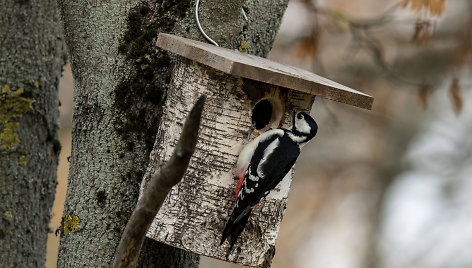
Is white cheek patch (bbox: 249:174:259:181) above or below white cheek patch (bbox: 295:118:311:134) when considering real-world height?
below

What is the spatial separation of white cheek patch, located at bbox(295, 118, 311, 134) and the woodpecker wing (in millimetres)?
70

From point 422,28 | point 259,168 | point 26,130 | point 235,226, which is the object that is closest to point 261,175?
point 259,168

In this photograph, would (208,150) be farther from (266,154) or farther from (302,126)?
(302,126)

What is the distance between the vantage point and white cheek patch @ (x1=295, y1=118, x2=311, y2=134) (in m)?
2.29

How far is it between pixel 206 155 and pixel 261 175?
0.68ft

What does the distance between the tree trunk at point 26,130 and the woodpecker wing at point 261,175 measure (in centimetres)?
88

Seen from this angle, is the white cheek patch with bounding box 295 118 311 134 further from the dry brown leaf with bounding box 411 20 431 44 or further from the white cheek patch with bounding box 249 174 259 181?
the dry brown leaf with bounding box 411 20 431 44

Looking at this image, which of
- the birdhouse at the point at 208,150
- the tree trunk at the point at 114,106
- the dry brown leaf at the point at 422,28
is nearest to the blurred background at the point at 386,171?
the dry brown leaf at the point at 422,28

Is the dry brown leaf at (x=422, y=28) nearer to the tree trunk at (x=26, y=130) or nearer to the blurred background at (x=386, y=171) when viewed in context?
the tree trunk at (x=26, y=130)

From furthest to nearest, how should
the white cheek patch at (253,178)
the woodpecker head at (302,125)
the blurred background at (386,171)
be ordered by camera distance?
the blurred background at (386,171) < the woodpecker head at (302,125) < the white cheek patch at (253,178)

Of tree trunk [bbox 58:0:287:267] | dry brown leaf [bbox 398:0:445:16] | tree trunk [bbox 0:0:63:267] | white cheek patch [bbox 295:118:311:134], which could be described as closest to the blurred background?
dry brown leaf [bbox 398:0:445:16]

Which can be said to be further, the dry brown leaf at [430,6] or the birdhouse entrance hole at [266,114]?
the dry brown leaf at [430,6]

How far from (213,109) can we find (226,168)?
0.20 m

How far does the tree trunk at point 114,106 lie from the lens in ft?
7.52
